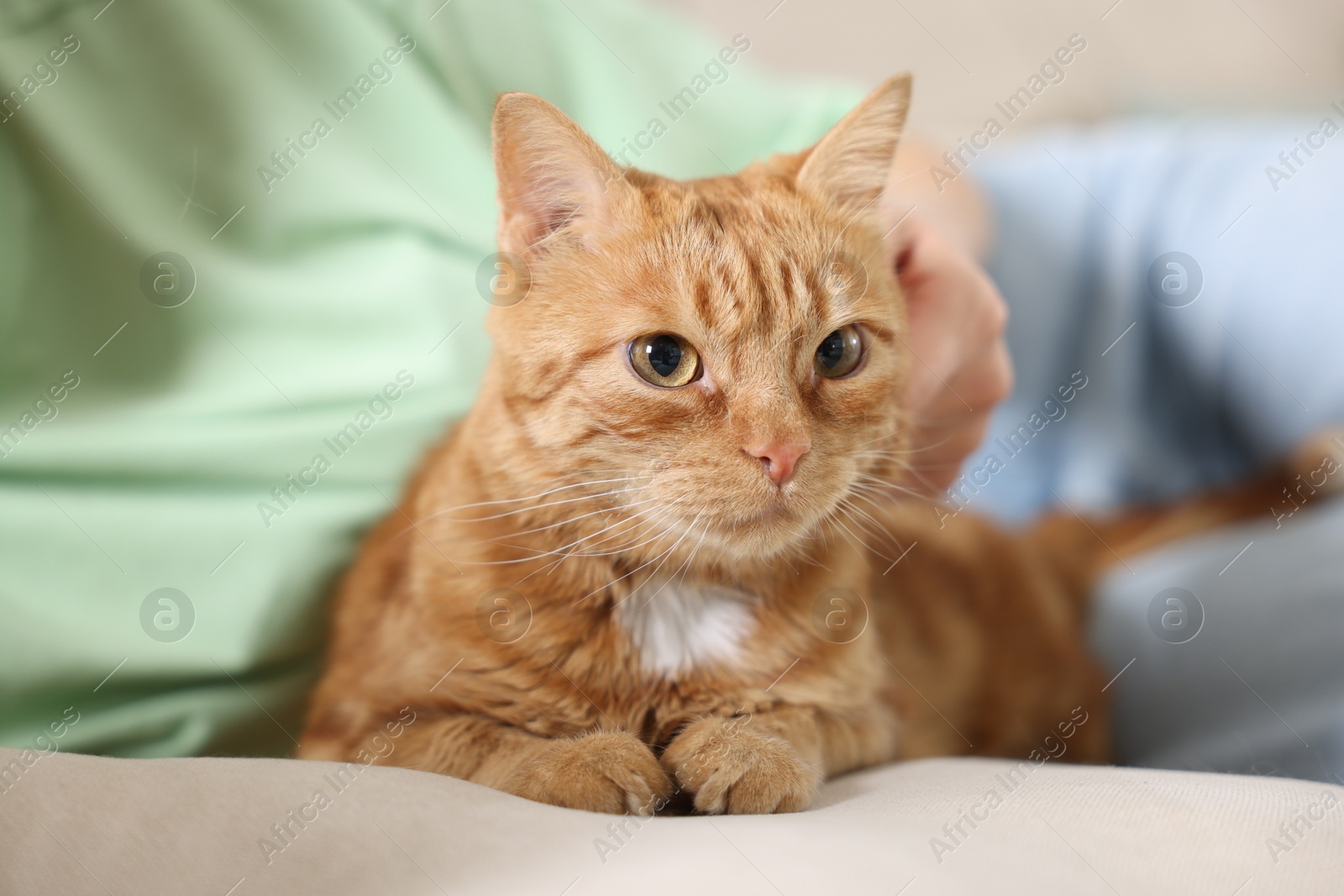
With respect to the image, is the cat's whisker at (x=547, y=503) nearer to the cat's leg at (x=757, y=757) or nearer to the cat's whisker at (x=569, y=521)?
the cat's whisker at (x=569, y=521)

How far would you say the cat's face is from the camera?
123 cm

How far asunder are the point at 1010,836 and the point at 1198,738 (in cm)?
124

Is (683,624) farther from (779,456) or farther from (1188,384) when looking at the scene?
(1188,384)

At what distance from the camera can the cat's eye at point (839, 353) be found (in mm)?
1364

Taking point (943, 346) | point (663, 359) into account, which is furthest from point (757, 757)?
point (943, 346)

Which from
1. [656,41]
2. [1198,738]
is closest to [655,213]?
[656,41]

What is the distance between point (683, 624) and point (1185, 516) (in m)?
1.86

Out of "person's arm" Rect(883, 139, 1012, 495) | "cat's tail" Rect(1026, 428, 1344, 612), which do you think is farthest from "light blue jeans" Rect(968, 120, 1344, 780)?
"person's arm" Rect(883, 139, 1012, 495)

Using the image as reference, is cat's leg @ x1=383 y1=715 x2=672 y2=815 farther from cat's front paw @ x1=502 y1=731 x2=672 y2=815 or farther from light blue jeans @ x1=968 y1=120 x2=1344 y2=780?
light blue jeans @ x1=968 y1=120 x2=1344 y2=780

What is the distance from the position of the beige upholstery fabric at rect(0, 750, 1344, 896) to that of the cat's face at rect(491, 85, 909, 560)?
419 millimetres

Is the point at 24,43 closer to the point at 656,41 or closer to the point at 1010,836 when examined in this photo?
the point at 656,41

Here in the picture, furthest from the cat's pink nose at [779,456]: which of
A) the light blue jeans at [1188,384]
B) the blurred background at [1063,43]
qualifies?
the blurred background at [1063,43]

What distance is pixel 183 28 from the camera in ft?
5.49

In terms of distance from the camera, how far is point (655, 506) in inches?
48.9
